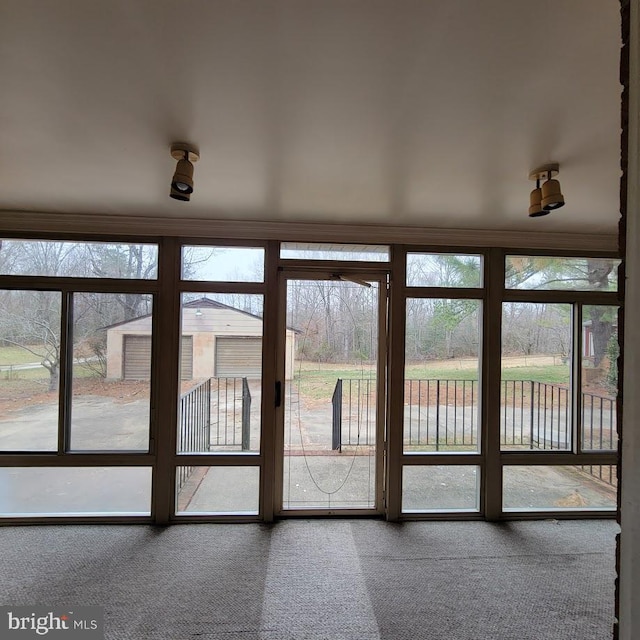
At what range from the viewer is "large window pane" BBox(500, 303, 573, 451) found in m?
3.12

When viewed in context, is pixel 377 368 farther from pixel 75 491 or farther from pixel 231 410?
pixel 75 491

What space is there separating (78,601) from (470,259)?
357cm

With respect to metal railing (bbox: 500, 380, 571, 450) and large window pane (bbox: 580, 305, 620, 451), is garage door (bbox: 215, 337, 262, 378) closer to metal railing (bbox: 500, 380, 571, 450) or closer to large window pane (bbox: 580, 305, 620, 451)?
metal railing (bbox: 500, 380, 571, 450)

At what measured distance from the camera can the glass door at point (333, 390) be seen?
3041 millimetres

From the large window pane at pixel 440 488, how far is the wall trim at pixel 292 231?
195 centimetres

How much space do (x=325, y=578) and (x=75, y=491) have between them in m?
2.11

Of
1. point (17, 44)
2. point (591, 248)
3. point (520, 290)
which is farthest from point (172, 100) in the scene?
point (591, 248)

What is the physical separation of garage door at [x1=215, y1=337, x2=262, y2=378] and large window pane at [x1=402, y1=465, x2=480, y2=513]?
1.55 metres

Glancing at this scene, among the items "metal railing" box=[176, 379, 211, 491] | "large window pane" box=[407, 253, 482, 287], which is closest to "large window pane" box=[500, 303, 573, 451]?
"large window pane" box=[407, 253, 482, 287]

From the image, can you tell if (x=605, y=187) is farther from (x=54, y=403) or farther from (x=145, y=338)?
(x=54, y=403)

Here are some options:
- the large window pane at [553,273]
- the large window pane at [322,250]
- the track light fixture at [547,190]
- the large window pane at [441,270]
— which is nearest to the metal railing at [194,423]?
the large window pane at [322,250]

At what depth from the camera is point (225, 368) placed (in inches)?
119

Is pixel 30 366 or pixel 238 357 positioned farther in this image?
pixel 238 357

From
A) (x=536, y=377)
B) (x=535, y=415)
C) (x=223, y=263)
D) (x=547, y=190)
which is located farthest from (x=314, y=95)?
(x=535, y=415)
